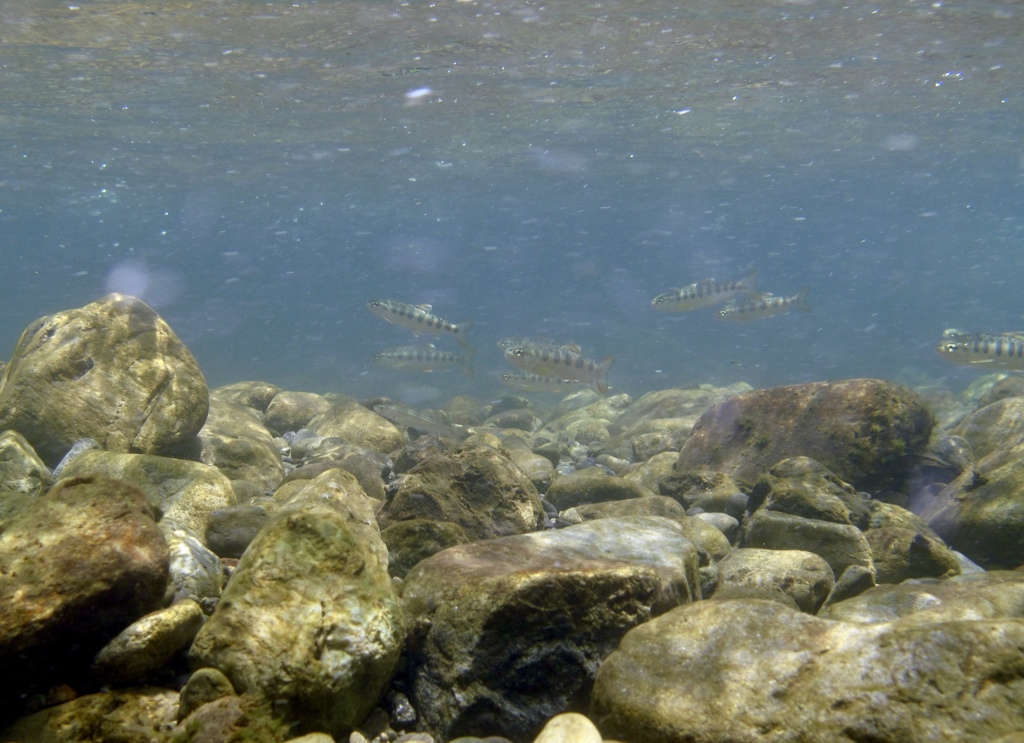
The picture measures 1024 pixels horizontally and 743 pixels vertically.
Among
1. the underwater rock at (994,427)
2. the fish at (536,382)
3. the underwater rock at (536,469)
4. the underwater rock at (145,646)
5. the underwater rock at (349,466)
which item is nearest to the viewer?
the underwater rock at (145,646)

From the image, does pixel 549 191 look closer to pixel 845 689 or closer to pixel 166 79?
pixel 166 79

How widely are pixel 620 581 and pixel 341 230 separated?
85406 mm

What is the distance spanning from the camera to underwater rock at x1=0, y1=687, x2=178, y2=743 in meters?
2.40

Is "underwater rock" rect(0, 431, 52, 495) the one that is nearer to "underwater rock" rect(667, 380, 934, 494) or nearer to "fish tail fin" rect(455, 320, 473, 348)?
"underwater rock" rect(667, 380, 934, 494)

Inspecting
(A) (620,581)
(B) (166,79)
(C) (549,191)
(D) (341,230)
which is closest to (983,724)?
(A) (620,581)

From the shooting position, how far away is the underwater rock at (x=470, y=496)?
5.00 meters

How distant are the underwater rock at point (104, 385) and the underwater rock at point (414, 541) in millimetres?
3265

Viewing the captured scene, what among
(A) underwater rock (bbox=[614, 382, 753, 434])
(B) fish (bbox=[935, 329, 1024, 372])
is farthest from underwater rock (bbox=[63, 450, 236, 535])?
(B) fish (bbox=[935, 329, 1024, 372])

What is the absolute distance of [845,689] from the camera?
95.8 inches

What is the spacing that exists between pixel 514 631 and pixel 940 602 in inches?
103

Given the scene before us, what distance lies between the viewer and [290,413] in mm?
10617

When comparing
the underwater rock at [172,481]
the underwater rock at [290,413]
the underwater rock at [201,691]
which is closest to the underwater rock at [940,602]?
the underwater rock at [201,691]

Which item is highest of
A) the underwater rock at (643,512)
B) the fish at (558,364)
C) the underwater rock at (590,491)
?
the underwater rock at (643,512)

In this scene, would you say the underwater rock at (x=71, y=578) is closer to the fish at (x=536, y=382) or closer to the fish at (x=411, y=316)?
the fish at (x=536, y=382)
